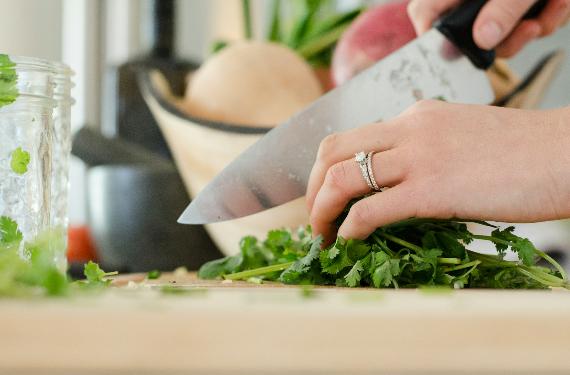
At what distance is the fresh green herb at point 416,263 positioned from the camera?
2.67 ft

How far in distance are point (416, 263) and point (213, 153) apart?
68cm

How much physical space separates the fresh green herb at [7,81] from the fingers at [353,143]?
11.7 inches

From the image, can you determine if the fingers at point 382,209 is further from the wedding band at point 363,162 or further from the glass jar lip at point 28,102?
the glass jar lip at point 28,102

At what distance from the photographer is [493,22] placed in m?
1.15

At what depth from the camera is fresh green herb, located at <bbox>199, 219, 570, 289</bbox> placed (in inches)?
32.1

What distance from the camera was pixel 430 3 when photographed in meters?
1.18

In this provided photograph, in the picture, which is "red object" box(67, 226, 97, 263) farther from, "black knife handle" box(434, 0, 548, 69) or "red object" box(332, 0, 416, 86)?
"black knife handle" box(434, 0, 548, 69)

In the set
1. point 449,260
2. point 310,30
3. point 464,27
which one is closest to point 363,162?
point 449,260

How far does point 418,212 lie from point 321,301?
1.21 feet

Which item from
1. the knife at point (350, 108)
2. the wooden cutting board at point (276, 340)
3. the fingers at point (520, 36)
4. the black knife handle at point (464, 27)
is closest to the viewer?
the wooden cutting board at point (276, 340)

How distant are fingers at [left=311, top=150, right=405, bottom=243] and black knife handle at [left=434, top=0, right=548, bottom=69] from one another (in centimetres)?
38

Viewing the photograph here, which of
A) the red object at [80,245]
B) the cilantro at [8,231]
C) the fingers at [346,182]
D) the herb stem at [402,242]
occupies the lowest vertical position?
the red object at [80,245]

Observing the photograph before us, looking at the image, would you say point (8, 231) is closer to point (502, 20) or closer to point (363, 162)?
point (363, 162)

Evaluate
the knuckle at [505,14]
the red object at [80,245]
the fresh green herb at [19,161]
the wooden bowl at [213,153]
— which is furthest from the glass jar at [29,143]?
the red object at [80,245]
